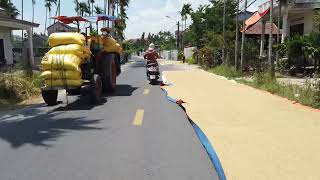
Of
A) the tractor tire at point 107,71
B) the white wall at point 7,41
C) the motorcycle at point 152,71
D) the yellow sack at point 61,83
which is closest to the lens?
the yellow sack at point 61,83

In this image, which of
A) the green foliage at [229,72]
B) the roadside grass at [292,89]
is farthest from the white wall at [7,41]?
the roadside grass at [292,89]

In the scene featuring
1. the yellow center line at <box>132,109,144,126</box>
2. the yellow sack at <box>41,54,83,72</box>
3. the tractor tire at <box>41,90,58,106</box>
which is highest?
the yellow sack at <box>41,54,83,72</box>

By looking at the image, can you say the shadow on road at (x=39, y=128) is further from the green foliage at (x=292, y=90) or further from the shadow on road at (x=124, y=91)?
the green foliage at (x=292, y=90)

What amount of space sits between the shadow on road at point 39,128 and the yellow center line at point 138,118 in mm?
853

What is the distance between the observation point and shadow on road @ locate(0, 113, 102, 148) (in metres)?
8.54

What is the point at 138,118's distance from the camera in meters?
10.9

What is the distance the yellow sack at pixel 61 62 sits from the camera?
12.7 metres

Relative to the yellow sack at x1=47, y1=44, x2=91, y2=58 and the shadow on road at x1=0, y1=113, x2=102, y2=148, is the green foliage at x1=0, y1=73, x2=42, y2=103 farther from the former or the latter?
the shadow on road at x1=0, y1=113, x2=102, y2=148

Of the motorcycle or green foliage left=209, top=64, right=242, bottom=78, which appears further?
green foliage left=209, top=64, right=242, bottom=78

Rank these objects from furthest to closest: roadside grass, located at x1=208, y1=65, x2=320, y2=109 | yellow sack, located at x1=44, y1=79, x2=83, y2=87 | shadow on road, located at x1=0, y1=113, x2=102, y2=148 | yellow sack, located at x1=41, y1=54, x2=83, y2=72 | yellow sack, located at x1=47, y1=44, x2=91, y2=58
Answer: yellow sack, located at x1=47, y1=44, x2=91, y2=58 → yellow sack, located at x1=44, y1=79, x2=83, y2=87 → yellow sack, located at x1=41, y1=54, x2=83, y2=72 → roadside grass, located at x1=208, y1=65, x2=320, y2=109 → shadow on road, located at x1=0, y1=113, x2=102, y2=148

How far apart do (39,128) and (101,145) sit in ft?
7.47

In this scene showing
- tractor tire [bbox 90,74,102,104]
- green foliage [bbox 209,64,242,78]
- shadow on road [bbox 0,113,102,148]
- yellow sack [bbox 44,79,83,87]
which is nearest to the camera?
shadow on road [bbox 0,113,102,148]

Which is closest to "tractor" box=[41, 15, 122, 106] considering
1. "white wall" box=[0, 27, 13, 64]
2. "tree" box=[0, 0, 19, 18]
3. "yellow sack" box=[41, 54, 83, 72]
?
"yellow sack" box=[41, 54, 83, 72]

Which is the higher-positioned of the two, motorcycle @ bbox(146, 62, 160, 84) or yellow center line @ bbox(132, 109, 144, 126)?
motorcycle @ bbox(146, 62, 160, 84)
